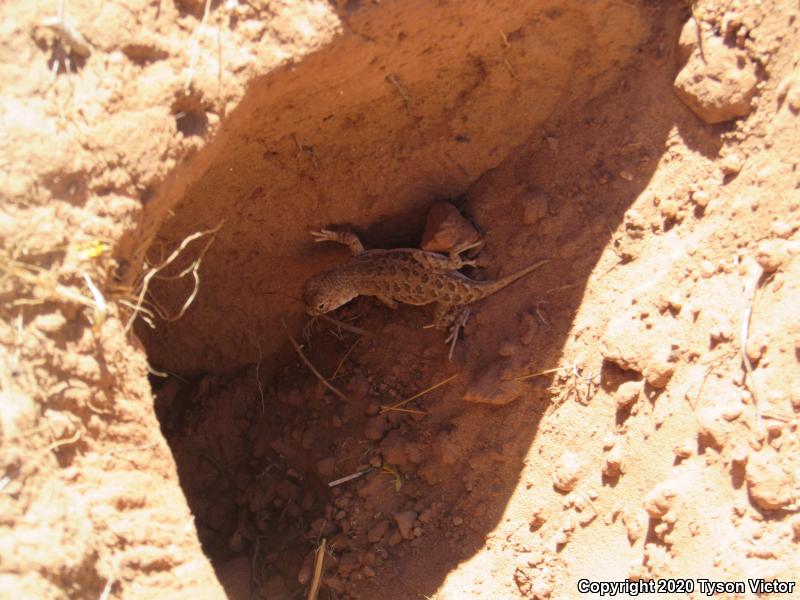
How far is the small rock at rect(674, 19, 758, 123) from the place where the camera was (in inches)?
143

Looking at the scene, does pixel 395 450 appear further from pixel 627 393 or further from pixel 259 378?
pixel 627 393

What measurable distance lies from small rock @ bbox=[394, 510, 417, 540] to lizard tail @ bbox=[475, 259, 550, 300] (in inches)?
59.2

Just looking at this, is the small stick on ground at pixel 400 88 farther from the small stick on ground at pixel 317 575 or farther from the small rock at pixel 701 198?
the small stick on ground at pixel 317 575

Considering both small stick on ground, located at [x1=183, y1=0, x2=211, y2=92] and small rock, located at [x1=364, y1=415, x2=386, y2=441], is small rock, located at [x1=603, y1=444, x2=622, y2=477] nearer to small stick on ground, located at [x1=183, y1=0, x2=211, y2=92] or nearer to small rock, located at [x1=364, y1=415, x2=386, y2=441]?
small rock, located at [x1=364, y1=415, x2=386, y2=441]

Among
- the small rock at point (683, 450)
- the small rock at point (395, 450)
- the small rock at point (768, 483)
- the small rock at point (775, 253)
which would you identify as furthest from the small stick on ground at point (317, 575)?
the small rock at point (775, 253)

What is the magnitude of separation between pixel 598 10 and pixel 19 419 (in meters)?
3.51

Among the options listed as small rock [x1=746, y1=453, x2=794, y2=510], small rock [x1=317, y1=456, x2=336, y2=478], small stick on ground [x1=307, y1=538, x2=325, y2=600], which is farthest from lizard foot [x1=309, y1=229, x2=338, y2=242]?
small rock [x1=746, y1=453, x2=794, y2=510]

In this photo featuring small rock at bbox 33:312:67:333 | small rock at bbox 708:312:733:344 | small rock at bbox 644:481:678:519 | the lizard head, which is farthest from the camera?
the lizard head

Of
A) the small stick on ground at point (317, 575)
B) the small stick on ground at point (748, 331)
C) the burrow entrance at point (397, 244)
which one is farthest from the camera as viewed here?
the small stick on ground at point (317, 575)

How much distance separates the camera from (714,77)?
369 cm

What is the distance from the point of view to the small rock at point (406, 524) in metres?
4.30

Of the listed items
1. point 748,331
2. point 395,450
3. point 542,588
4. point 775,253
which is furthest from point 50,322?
point 775,253

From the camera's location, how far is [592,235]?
4.17m

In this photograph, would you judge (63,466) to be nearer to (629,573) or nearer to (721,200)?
(629,573)
